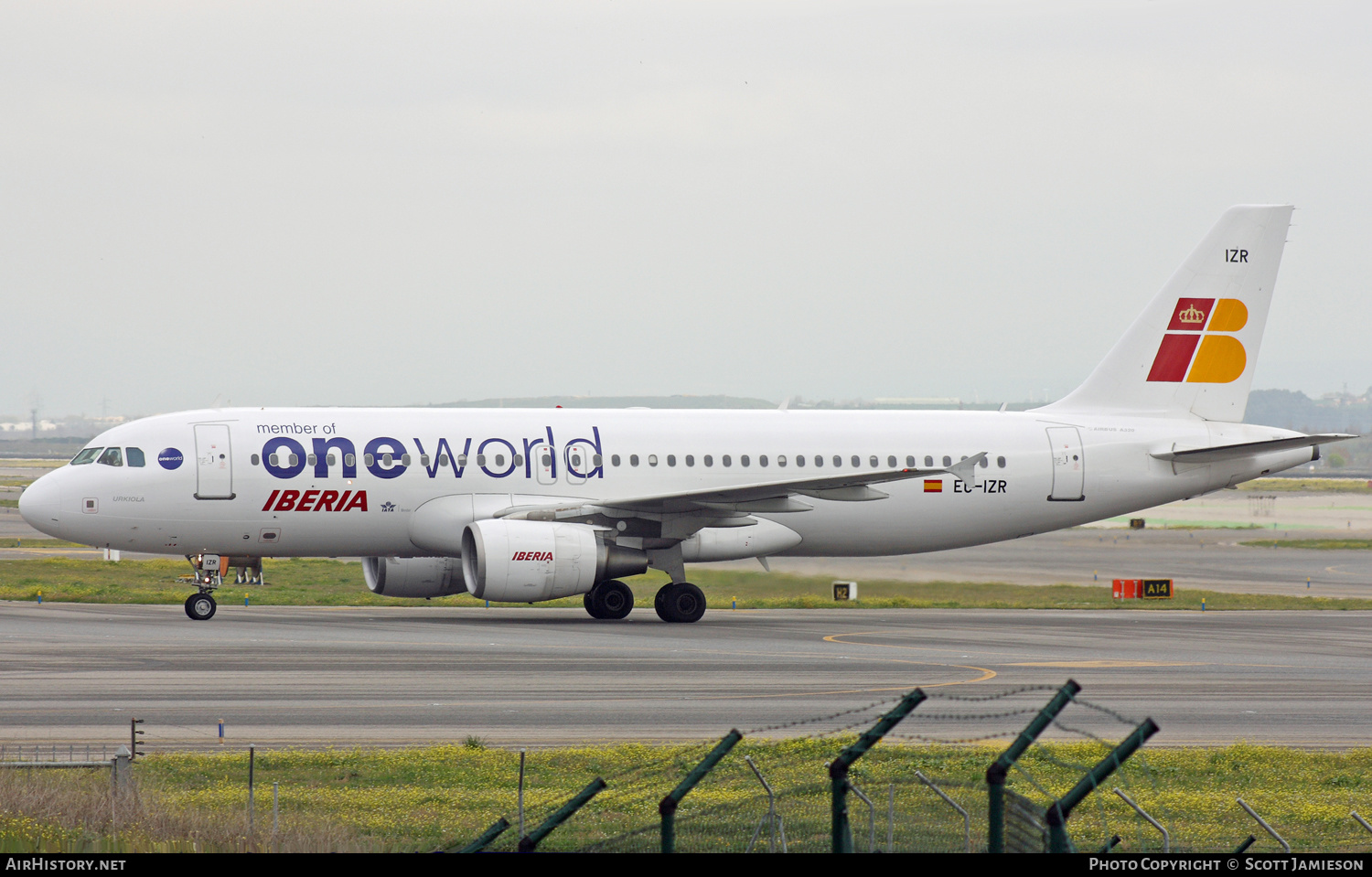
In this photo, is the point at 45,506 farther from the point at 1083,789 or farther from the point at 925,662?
the point at 1083,789

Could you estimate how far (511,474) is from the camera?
33.5 meters

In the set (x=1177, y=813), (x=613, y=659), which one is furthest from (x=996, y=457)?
(x=1177, y=813)

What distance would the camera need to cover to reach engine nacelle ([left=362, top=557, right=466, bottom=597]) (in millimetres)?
34562

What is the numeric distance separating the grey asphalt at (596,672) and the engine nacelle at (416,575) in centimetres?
75

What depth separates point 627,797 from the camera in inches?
595

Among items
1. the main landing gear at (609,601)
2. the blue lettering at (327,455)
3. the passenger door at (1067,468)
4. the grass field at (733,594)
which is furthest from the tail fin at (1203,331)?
the blue lettering at (327,455)

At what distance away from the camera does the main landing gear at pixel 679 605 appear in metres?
33.8

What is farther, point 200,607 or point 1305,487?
point 1305,487

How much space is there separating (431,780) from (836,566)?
901 inches

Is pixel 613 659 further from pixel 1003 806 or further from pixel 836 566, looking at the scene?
pixel 1003 806

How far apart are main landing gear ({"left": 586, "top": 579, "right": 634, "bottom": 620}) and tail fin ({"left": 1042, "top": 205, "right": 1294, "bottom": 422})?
12737mm

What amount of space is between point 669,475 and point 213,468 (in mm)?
10164

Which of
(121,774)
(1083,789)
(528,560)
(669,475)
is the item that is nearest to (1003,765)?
(1083,789)

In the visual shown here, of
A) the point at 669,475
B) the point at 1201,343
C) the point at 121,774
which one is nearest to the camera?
the point at 121,774
